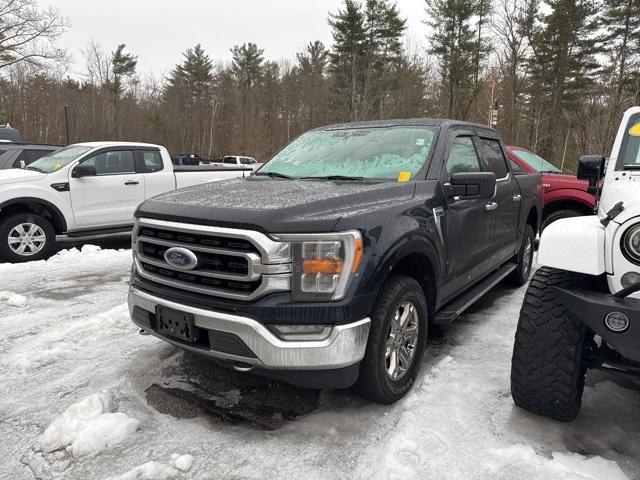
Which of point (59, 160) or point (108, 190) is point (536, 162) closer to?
point (108, 190)

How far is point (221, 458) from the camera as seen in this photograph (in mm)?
2357

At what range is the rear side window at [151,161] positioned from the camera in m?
8.08

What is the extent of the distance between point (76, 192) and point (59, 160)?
0.70 meters

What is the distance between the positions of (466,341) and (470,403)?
1.07 meters

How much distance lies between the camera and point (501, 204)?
440 centimetres

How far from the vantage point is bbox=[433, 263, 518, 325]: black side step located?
3305mm

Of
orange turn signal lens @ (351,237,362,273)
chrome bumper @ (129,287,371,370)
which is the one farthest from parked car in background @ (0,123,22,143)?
orange turn signal lens @ (351,237,362,273)

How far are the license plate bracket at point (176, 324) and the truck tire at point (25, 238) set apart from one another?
5.11 metres

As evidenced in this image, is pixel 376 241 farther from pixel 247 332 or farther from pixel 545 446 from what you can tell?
pixel 545 446

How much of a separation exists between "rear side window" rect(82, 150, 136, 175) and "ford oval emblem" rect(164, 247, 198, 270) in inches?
220

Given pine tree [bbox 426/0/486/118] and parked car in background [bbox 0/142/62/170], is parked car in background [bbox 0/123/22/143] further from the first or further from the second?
pine tree [bbox 426/0/486/118]

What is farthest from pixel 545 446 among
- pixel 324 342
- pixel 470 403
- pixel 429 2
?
pixel 429 2

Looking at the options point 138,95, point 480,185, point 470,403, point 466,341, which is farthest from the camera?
point 138,95

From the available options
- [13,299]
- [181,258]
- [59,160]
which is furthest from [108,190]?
[181,258]
